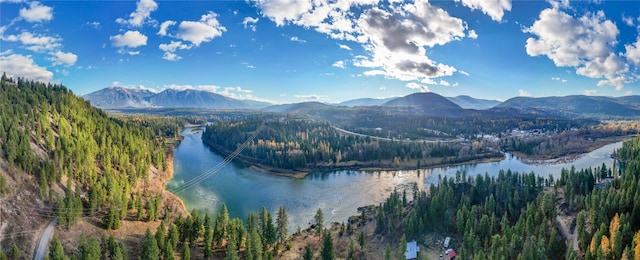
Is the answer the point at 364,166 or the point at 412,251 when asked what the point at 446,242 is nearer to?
the point at 412,251

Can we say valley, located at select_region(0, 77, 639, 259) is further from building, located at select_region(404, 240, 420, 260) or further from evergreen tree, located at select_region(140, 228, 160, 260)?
building, located at select_region(404, 240, 420, 260)

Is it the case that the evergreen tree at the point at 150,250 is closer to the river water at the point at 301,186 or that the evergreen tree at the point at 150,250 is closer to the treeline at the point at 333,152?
the river water at the point at 301,186

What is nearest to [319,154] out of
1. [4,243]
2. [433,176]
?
[433,176]

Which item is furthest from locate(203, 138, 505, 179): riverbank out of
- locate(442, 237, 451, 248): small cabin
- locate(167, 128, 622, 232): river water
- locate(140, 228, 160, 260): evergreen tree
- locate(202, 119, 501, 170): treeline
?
locate(140, 228, 160, 260): evergreen tree

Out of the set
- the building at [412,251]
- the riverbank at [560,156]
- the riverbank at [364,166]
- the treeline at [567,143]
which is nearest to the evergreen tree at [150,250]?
the building at [412,251]

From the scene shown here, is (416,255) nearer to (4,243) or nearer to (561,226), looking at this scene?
(561,226)
